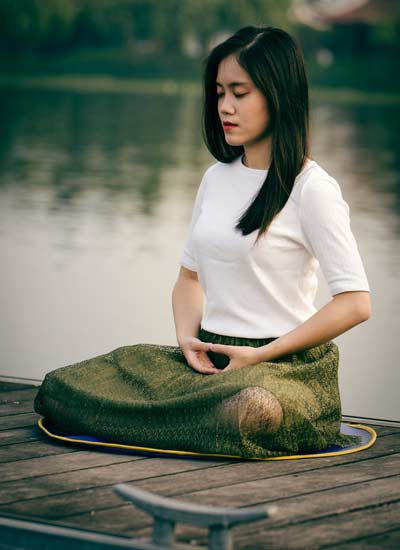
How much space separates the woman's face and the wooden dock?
662 mm

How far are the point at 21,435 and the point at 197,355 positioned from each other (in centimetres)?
40

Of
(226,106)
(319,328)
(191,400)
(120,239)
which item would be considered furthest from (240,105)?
(120,239)

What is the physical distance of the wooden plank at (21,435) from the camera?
2.72 metres

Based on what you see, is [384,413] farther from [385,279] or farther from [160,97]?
[160,97]

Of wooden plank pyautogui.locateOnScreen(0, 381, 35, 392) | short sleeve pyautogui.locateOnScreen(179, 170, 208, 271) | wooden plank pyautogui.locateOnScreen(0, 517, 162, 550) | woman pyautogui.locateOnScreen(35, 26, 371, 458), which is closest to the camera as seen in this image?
A: wooden plank pyautogui.locateOnScreen(0, 517, 162, 550)

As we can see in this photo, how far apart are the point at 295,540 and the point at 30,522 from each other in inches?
16.8

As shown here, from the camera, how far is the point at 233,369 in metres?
2.63

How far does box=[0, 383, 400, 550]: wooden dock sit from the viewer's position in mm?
2150

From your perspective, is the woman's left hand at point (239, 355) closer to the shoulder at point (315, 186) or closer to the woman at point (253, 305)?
the woman at point (253, 305)

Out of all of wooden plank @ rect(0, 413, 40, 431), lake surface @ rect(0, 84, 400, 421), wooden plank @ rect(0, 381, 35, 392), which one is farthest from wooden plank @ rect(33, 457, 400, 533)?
lake surface @ rect(0, 84, 400, 421)

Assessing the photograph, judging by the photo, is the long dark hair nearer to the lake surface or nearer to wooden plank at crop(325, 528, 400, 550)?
wooden plank at crop(325, 528, 400, 550)

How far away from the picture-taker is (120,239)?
759cm

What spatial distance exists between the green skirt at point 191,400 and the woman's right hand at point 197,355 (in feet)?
0.05

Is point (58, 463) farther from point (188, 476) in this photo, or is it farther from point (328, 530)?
point (328, 530)
